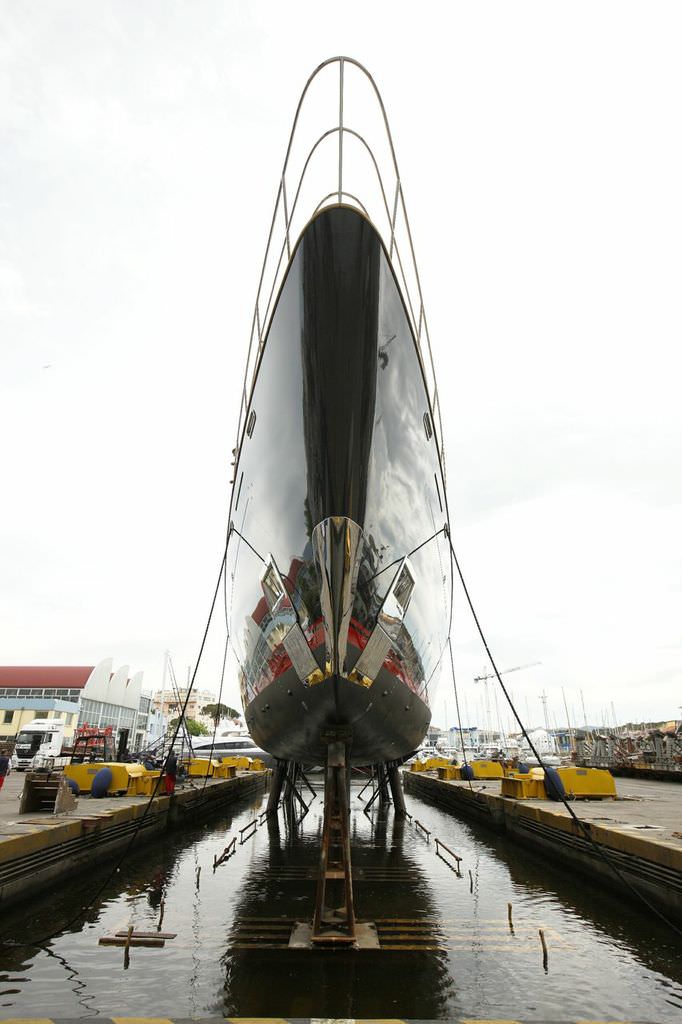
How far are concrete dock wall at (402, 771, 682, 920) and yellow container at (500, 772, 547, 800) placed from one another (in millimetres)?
219

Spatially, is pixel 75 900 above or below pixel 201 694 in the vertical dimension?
below

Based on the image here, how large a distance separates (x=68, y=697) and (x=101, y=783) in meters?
37.6

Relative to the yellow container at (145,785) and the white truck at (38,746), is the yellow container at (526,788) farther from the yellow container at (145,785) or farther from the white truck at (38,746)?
the white truck at (38,746)

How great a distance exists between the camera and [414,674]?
7055mm

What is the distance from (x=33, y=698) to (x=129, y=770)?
36.7 metres

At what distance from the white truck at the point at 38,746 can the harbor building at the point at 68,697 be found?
1231 centimetres

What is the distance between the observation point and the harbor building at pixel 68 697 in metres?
41.1

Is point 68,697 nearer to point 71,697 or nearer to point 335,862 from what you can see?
point 71,697

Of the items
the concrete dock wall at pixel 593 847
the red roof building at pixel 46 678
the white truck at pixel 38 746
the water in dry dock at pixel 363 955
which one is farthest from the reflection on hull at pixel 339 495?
the red roof building at pixel 46 678

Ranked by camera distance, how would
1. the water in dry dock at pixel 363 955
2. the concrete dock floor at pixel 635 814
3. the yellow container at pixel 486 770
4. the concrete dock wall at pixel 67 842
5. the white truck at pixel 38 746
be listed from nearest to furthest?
the water in dry dock at pixel 363 955, the concrete dock wall at pixel 67 842, the concrete dock floor at pixel 635 814, the yellow container at pixel 486 770, the white truck at pixel 38 746

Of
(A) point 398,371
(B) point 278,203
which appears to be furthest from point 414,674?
(B) point 278,203

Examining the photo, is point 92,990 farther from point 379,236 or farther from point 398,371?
point 379,236

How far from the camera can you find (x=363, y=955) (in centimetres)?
474

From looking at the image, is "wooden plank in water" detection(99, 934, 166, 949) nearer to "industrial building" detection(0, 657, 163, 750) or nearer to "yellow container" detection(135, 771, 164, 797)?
"yellow container" detection(135, 771, 164, 797)
